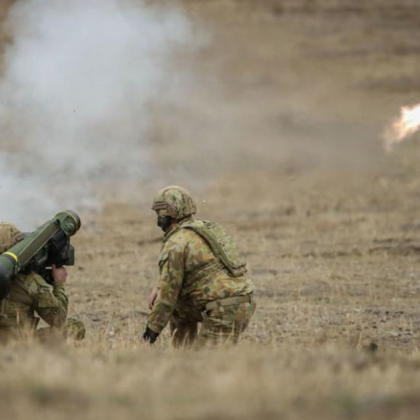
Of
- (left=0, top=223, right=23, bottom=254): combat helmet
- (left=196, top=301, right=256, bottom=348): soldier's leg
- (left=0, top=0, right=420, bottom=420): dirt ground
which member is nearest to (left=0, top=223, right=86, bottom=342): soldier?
(left=0, top=223, right=23, bottom=254): combat helmet

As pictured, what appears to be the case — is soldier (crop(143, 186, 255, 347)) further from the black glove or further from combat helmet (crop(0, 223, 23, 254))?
combat helmet (crop(0, 223, 23, 254))

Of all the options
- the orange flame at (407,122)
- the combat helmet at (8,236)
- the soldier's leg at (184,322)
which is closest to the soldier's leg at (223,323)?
the soldier's leg at (184,322)

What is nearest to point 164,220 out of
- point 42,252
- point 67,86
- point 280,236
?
point 42,252

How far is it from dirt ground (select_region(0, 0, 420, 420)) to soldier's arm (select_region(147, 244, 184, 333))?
23cm

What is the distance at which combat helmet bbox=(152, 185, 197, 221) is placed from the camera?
8.68 meters

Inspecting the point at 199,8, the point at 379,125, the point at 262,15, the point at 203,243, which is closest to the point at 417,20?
the point at 262,15

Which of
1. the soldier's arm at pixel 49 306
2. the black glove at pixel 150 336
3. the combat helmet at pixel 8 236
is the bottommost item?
the black glove at pixel 150 336

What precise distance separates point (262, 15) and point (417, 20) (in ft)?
17.5

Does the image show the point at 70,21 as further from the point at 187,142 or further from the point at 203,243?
the point at 187,142

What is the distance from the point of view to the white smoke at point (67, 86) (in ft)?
42.7

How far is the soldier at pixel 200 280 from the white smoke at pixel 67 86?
3170mm

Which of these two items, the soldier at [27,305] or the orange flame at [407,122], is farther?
the orange flame at [407,122]

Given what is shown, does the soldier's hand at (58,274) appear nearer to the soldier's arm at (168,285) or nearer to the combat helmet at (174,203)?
the soldier's arm at (168,285)

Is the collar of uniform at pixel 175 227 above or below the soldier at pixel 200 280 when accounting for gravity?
above
